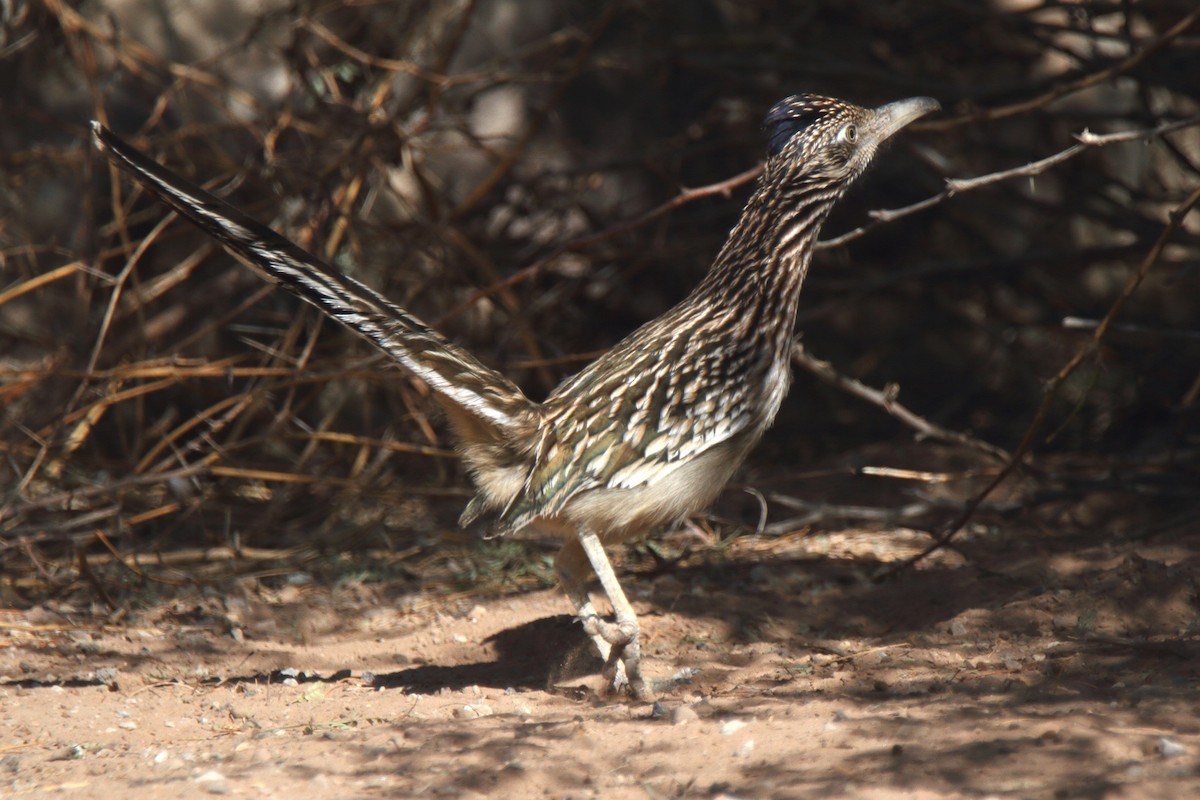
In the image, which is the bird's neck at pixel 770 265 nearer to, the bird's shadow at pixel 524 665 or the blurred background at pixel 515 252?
the blurred background at pixel 515 252

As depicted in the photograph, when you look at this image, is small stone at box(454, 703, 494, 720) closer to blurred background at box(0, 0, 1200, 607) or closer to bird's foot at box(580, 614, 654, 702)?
bird's foot at box(580, 614, 654, 702)

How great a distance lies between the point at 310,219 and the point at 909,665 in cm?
370

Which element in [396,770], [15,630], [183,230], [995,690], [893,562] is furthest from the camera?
[183,230]

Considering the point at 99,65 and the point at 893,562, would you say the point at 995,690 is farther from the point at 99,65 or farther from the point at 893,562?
the point at 99,65

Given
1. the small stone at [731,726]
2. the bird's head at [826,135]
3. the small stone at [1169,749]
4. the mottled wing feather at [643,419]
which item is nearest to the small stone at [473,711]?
the mottled wing feather at [643,419]

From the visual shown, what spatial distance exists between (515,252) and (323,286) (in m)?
3.16

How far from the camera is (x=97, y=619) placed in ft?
17.0

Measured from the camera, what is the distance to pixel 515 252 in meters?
7.00

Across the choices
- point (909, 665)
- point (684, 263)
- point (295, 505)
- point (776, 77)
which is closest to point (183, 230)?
point (295, 505)

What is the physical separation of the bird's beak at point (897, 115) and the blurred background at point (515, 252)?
47.9 inches

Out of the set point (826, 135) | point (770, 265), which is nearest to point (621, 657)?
point (770, 265)

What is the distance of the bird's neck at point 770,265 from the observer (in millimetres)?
4379

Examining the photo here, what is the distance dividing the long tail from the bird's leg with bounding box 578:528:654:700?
56cm

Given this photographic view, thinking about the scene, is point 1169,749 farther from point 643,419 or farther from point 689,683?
point 643,419
